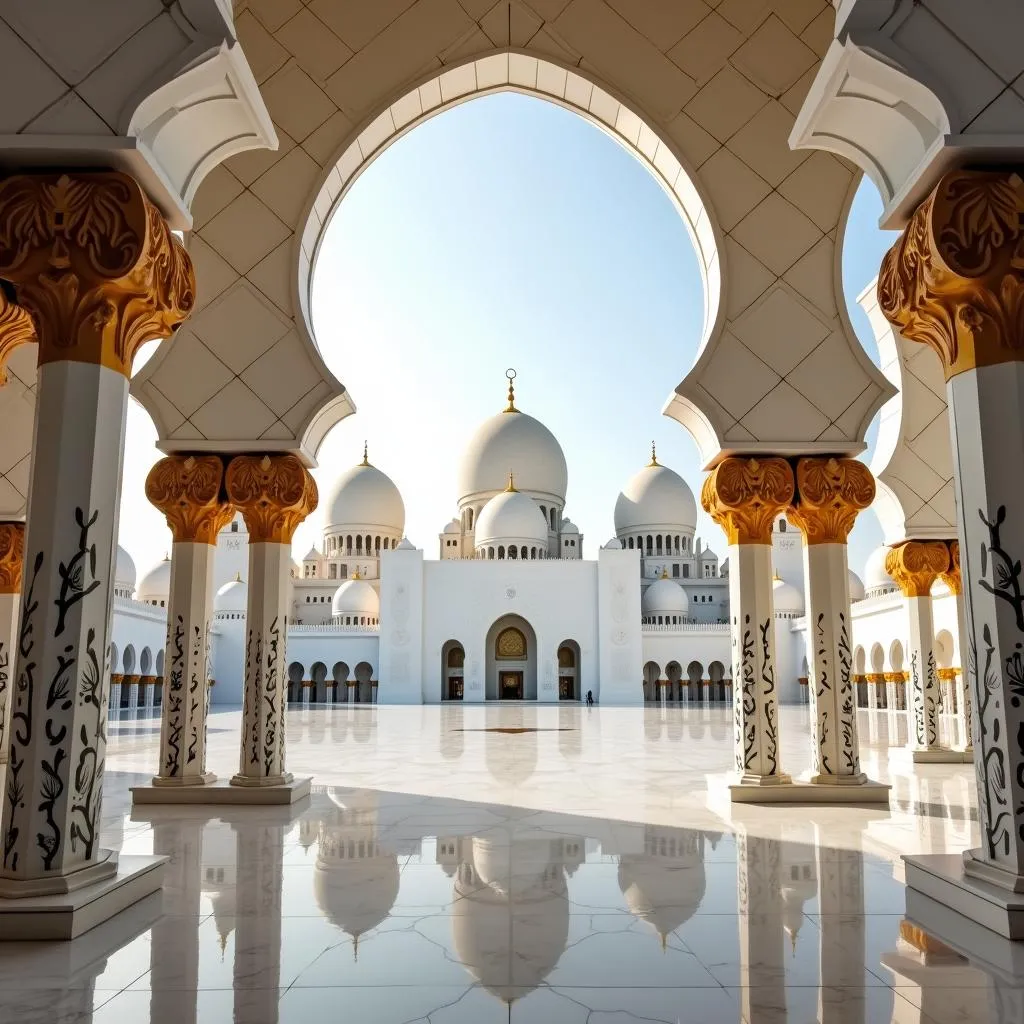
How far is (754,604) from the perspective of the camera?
5.40 meters

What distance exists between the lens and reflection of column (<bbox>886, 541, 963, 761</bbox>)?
820 centimetres

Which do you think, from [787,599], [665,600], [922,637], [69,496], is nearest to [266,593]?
[69,496]

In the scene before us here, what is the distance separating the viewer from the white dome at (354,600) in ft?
93.2

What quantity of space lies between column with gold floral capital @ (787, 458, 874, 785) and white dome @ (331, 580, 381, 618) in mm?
23608

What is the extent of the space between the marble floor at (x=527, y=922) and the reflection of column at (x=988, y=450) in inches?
14.3

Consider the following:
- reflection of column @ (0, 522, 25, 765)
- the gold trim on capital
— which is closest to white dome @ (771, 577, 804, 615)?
reflection of column @ (0, 522, 25, 765)

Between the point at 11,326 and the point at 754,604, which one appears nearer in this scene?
the point at 11,326

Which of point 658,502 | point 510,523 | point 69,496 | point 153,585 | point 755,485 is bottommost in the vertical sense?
point 69,496

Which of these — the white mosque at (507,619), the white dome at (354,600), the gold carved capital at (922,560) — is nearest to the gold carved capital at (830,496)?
the gold carved capital at (922,560)

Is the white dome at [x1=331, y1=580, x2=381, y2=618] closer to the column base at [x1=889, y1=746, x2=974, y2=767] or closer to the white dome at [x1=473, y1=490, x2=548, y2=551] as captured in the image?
the white dome at [x1=473, y1=490, x2=548, y2=551]

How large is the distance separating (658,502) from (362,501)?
10.0 metres

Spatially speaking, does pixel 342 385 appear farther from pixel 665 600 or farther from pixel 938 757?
pixel 665 600

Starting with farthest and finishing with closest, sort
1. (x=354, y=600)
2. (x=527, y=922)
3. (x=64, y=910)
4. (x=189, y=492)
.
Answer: (x=354, y=600) → (x=189, y=492) → (x=527, y=922) → (x=64, y=910)

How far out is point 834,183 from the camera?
5348mm
